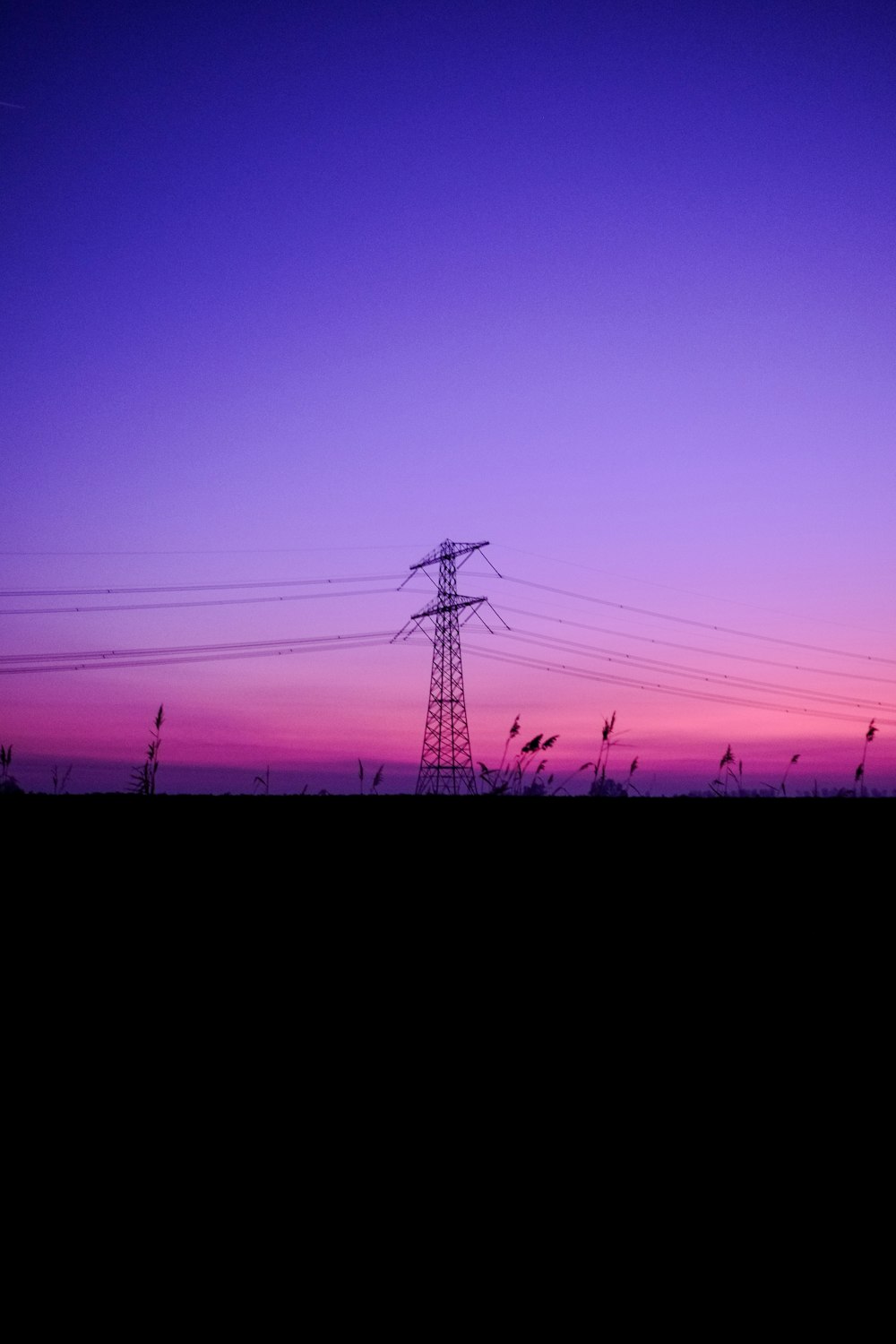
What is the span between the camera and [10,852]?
12.7 feet

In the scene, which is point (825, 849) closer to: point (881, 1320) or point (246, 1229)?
point (881, 1320)

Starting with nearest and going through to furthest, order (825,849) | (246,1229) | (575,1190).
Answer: (246,1229)
(575,1190)
(825,849)

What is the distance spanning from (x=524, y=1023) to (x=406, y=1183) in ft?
2.49

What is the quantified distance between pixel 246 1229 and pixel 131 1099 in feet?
1.75

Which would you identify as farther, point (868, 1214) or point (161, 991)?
point (161, 991)

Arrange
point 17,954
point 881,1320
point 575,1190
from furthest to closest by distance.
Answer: point 17,954
point 575,1190
point 881,1320

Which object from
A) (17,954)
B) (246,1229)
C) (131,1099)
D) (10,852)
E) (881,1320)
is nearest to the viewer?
(881,1320)

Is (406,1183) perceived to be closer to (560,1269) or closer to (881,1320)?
(560,1269)

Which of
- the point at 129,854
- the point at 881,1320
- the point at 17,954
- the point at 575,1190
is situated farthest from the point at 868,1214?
the point at 129,854

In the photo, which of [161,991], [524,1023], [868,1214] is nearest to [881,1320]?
[868,1214]

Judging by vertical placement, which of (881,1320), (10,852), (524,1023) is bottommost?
(881,1320)

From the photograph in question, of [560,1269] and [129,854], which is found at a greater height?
[129,854]

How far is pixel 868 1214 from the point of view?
5.37 ft

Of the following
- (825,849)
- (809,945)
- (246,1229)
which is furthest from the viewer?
(825,849)
